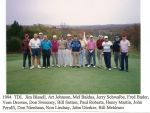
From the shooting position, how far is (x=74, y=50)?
11.0 m

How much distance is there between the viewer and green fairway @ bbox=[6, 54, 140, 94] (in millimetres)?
10289

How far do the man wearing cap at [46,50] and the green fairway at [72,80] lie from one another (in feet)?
0.89

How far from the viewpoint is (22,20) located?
10.5 metres

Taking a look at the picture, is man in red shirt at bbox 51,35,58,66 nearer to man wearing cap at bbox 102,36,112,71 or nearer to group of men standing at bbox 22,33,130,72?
group of men standing at bbox 22,33,130,72

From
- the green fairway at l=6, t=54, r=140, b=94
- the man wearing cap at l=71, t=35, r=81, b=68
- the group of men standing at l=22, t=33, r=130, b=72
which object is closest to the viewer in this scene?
the green fairway at l=6, t=54, r=140, b=94

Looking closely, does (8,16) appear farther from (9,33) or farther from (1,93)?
(1,93)

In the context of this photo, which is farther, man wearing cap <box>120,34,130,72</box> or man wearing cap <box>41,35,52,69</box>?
man wearing cap <box>41,35,52,69</box>

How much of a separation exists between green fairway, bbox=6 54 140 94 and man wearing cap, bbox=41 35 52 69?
0.89 ft

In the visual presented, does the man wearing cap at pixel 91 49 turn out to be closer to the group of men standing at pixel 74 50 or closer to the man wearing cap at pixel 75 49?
the group of men standing at pixel 74 50

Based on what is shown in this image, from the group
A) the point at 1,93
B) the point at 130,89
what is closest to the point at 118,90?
the point at 130,89

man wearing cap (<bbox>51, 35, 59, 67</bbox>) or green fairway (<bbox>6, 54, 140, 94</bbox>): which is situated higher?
man wearing cap (<bbox>51, 35, 59, 67</bbox>)

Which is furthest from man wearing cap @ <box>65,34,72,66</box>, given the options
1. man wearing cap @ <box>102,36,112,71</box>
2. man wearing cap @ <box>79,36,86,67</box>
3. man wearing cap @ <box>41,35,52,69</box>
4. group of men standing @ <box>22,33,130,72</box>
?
man wearing cap @ <box>102,36,112,71</box>

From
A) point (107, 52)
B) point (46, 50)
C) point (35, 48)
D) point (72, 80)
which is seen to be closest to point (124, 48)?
point (107, 52)

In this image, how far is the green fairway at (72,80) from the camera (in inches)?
405
